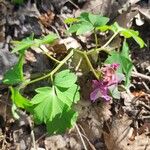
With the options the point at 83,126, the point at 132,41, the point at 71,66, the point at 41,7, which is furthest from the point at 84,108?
the point at 41,7

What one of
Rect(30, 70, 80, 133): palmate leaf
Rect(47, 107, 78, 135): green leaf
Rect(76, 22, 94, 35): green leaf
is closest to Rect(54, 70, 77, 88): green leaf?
Rect(30, 70, 80, 133): palmate leaf

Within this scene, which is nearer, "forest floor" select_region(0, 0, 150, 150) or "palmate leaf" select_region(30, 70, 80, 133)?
"palmate leaf" select_region(30, 70, 80, 133)

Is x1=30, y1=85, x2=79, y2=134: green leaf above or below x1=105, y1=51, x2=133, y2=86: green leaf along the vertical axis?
below

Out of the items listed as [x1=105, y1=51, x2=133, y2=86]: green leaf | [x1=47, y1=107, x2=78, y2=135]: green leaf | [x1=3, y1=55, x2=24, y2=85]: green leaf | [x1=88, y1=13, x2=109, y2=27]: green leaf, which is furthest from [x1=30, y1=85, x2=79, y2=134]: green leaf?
[x1=88, y1=13, x2=109, y2=27]: green leaf

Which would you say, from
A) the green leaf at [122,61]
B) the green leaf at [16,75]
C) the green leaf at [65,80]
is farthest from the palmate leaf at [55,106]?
the green leaf at [122,61]

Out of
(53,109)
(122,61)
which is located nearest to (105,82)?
(122,61)

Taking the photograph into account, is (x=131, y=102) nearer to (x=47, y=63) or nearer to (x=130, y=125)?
(x=130, y=125)

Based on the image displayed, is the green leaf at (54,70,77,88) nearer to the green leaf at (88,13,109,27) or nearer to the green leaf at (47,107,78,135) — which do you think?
the green leaf at (47,107,78,135)

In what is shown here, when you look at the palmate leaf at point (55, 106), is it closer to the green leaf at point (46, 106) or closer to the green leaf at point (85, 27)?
the green leaf at point (46, 106)
